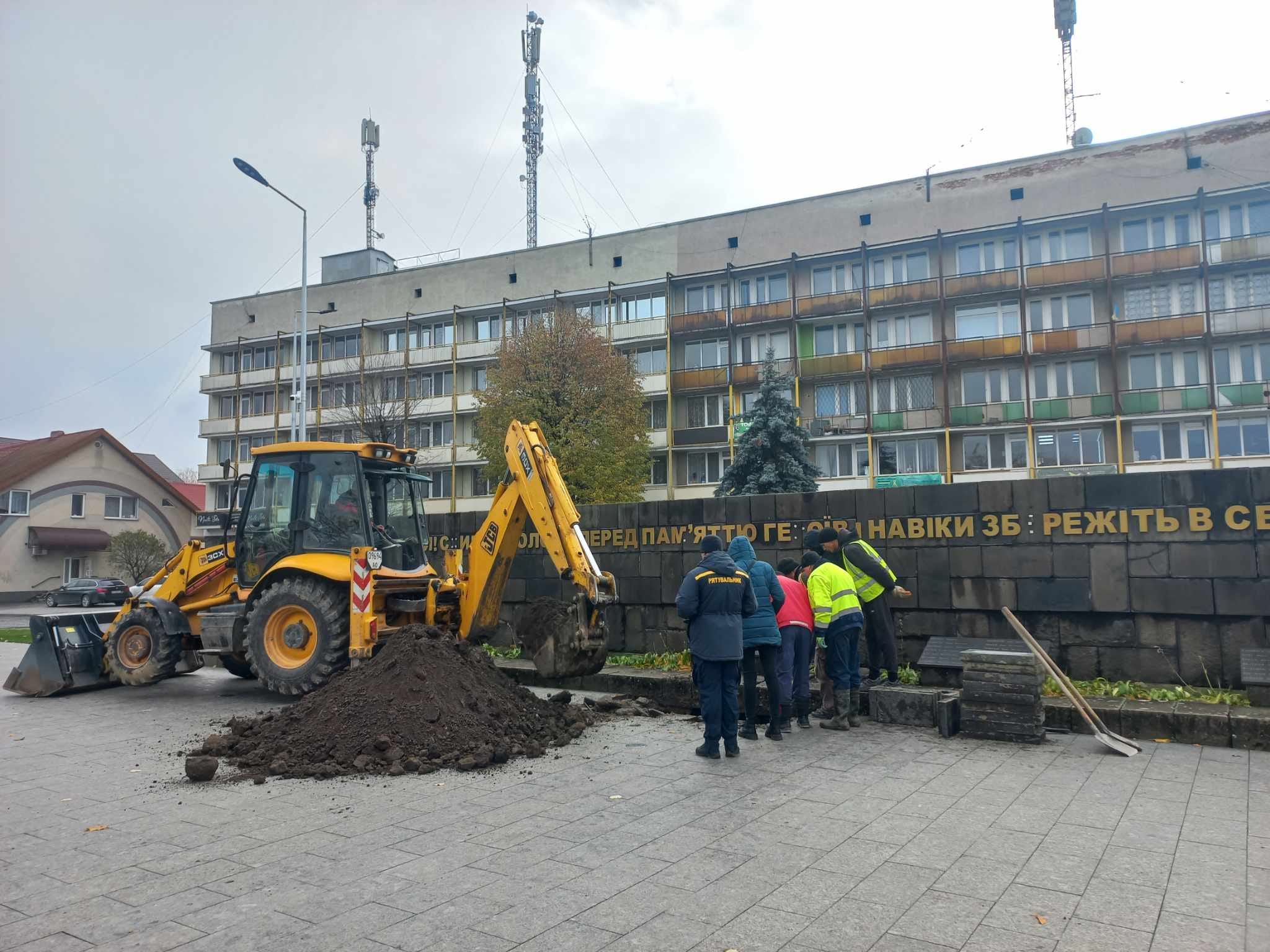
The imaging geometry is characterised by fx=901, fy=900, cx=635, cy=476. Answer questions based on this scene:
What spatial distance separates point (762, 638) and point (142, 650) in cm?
794

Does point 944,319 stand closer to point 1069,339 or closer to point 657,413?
point 1069,339

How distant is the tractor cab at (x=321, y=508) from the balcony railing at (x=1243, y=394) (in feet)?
105

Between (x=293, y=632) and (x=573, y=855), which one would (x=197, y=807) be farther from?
(x=293, y=632)

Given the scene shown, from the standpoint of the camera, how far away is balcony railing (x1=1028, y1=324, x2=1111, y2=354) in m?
34.0

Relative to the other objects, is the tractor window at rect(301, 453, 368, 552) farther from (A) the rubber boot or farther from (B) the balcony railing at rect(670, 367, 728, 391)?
(B) the balcony railing at rect(670, 367, 728, 391)

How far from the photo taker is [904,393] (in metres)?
37.2

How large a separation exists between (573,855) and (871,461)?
33.8 m

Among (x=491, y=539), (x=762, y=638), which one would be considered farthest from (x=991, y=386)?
(x=762, y=638)

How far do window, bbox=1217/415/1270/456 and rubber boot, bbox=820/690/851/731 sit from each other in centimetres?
3021

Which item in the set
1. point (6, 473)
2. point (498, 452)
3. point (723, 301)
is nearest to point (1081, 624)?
point (498, 452)

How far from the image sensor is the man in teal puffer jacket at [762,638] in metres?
8.43

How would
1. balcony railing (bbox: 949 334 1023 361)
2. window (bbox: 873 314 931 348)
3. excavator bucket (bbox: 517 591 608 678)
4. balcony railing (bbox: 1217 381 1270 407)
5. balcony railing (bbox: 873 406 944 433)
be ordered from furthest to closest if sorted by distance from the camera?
window (bbox: 873 314 931 348) → balcony railing (bbox: 873 406 944 433) → balcony railing (bbox: 949 334 1023 361) → balcony railing (bbox: 1217 381 1270 407) → excavator bucket (bbox: 517 591 608 678)

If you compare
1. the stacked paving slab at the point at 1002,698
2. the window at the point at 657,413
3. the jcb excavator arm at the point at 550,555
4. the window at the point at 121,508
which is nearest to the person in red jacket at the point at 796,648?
the stacked paving slab at the point at 1002,698

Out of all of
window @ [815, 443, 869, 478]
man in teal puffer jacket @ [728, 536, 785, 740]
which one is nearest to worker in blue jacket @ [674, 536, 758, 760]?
man in teal puffer jacket @ [728, 536, 785, 740]
